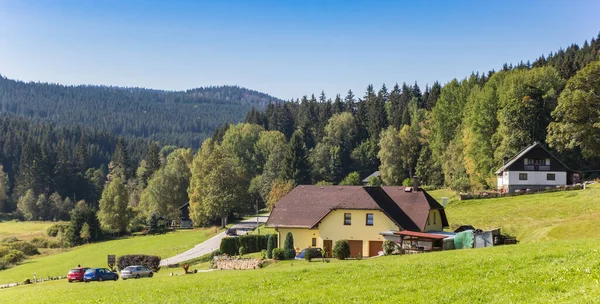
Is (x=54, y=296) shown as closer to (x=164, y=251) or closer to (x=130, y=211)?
A: (x=164, y=251)

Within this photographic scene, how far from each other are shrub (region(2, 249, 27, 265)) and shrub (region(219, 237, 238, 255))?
31.1 m

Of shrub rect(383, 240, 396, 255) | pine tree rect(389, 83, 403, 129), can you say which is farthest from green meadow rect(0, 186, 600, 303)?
pine tree rect(389, 83, 403, 129)

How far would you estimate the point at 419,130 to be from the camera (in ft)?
447

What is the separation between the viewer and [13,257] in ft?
248

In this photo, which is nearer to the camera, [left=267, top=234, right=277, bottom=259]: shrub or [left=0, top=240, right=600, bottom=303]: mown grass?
[left=0, top=240, right=600, bottom=303]: mown grass

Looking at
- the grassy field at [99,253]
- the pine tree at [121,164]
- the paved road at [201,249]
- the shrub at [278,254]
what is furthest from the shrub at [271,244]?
the pine tree at [121,164]

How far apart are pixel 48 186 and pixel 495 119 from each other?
13822cm

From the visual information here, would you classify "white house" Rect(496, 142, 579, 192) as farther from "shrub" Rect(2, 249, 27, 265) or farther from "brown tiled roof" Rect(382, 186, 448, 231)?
"shrub" Rect(2, 249, 27, 265)

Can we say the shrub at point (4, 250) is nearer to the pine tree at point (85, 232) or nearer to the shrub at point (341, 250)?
the pine tree at point (85, 232)

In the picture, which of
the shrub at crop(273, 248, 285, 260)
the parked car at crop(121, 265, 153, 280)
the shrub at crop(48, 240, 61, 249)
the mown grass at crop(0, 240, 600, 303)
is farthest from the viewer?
the shrub at crop(48, 240, 61, 249)

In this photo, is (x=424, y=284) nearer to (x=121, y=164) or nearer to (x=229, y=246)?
(x=229, y=246)

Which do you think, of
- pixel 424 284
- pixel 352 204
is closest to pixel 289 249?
pixel 352 204

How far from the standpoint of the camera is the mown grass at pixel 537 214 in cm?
4100

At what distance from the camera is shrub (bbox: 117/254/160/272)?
173 feet
